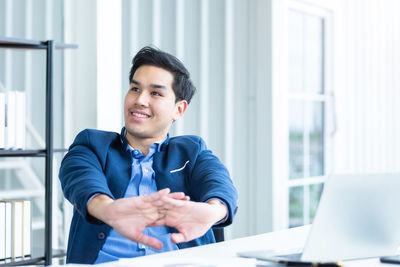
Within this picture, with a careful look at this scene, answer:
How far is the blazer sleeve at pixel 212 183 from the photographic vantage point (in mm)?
1555

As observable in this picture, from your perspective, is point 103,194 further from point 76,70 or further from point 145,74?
point 76,70

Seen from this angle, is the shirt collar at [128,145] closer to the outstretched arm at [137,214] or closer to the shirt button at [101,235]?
the shirt button at [101,235]

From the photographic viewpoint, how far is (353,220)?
3.98ft

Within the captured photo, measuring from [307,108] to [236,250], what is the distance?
3047 mm

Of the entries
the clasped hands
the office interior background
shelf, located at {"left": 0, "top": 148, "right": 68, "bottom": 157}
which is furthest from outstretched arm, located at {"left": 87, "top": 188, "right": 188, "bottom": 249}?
the office interior background

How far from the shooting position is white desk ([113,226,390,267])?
4.20 feet

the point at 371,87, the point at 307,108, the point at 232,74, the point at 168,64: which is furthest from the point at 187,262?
the point at 371,87

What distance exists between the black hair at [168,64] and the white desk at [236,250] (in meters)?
0.58

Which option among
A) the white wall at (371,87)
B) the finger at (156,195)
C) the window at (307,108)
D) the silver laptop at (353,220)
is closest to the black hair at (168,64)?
the finger at (156,195)

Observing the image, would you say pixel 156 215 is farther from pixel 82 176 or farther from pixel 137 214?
pixel 82 176

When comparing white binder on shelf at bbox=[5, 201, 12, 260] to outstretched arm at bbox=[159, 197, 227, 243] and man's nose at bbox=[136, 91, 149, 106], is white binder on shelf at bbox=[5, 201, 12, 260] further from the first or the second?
outstretched arm at bbox=[159, 197, 227, 243]

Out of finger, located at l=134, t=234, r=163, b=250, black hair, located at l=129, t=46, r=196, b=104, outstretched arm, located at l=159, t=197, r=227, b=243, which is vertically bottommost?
finger, located at l=134, t=234, r=163, b=250

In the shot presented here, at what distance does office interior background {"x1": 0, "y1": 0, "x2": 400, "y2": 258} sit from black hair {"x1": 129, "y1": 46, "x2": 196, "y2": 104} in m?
1.03

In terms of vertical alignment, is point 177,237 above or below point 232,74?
below
